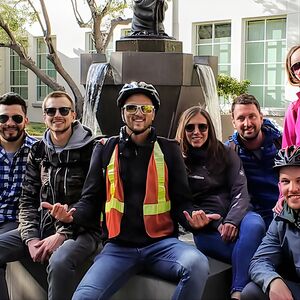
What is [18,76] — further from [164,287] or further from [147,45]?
[164,287]

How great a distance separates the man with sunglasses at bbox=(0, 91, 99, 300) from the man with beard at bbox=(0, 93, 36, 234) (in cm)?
19

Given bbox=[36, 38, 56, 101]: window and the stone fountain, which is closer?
the stone fountain

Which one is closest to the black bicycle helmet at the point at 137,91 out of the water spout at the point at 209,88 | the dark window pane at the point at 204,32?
the water spout at the point at 209,88

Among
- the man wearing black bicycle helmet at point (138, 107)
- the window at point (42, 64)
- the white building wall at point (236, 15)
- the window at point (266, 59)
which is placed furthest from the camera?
the window at point (42, 64)

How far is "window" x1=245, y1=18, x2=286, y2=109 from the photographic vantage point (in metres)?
16.9

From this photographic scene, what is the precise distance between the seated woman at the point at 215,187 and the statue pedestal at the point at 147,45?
349 cm

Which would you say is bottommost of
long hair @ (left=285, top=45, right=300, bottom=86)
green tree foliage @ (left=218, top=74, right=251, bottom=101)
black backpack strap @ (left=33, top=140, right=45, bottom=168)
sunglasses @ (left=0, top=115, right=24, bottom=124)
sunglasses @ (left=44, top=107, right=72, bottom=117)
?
black backpack strap @ (left=33, top=140, right=45, bottom=168)

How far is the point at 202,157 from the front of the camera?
397 cm

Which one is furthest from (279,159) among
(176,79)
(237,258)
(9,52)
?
(9,52)

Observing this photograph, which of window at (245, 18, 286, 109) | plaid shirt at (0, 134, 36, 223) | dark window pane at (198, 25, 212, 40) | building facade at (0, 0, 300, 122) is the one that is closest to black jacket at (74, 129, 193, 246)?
plaid shirt at (0, 134, 36, 223)

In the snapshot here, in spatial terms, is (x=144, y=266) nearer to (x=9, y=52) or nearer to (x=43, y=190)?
(x=43, y=190)

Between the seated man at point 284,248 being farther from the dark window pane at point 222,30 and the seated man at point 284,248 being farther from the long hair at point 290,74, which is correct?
the dark window pane at point 222,30

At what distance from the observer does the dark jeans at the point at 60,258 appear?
11.7 ft

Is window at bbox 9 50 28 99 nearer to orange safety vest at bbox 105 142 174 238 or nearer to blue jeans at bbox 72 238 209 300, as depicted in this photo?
orange safety vest at bbox 105 142 174 238
